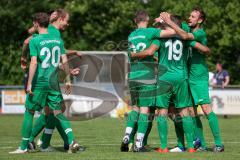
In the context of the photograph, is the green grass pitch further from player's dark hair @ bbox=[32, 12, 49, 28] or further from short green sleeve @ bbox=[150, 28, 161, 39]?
player's dark hair @ bbox=[32, 12, 49, 28]

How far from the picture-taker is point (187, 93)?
42.7ft

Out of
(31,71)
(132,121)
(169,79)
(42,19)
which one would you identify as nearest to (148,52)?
(169,79)

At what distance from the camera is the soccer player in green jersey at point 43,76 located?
41.3 feet

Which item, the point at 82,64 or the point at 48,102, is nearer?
the point at 48,102

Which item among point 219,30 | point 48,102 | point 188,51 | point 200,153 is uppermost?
point 219,30

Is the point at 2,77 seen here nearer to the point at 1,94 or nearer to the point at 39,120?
the point at 1,94

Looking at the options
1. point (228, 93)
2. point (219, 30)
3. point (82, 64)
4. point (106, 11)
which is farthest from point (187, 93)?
point (106, 11)

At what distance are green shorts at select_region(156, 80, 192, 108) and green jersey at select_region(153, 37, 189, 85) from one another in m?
0.14

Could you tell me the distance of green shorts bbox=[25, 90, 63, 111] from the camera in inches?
501

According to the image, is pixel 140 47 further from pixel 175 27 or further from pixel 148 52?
pixel 175 27

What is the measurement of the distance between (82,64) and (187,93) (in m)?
19.1

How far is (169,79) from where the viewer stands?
41.7ft

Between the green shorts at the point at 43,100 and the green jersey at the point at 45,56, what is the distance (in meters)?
0.12

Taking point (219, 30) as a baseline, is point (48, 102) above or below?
below
